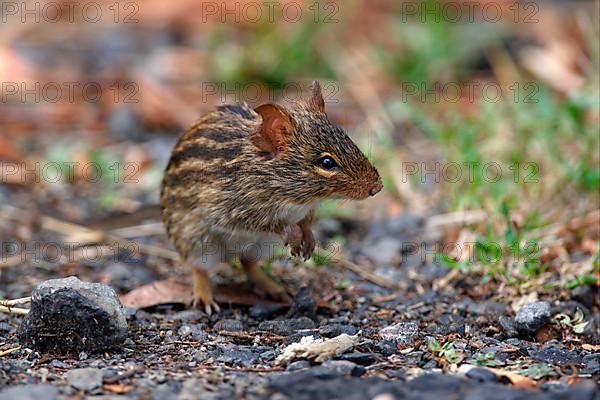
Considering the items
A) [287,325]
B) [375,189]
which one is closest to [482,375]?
[287,325]

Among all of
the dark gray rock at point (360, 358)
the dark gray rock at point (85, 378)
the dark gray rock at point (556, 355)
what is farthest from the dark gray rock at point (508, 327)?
the dark gray rock at point (85, 378)

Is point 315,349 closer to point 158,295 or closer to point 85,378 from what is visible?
point 85,378

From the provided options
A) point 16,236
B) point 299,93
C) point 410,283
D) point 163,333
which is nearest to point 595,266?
point 410,283

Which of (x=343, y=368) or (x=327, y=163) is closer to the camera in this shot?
(x=343, y=368)

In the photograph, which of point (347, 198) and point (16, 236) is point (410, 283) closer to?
point (347, 198)

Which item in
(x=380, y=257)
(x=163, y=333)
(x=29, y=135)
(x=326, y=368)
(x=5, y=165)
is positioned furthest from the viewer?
(x=29, y=135)

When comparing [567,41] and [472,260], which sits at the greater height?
[567,41]
